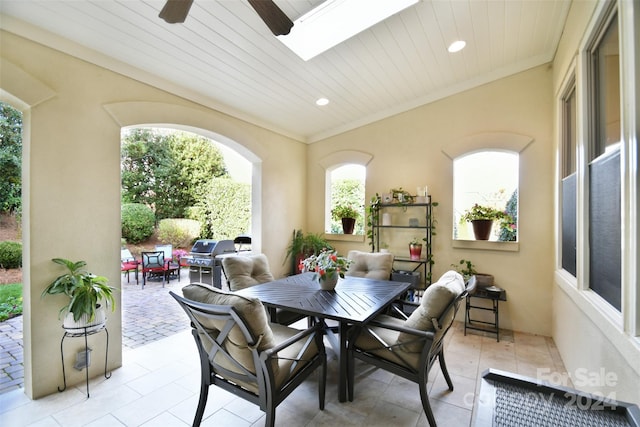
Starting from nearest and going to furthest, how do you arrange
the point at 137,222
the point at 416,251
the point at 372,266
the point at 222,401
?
the point at 222,401 < the point at 372,266 < the point at 416,251 < the point at 137,222

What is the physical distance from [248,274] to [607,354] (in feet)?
9.44

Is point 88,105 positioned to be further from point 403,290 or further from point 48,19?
point 403,290

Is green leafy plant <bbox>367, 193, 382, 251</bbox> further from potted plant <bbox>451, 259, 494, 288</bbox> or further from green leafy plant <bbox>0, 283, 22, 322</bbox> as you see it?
green leafy plant <bbox>0, 283, 22, 322</bbox>

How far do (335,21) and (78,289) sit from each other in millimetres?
2976

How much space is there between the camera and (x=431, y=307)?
1869 millimetres

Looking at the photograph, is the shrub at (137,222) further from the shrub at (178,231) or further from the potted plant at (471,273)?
the potted plant at (471,273)

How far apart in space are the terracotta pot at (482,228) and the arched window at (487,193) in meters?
0.01

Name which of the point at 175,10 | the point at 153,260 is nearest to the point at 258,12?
the point at 175,10

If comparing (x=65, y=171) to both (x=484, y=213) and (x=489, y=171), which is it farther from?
(x=489, y=171)

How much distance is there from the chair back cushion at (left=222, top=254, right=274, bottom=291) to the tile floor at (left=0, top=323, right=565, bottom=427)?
0.84 m

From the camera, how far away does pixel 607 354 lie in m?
1.70

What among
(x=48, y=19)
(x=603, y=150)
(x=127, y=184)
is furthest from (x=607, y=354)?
(x=127, y=184)

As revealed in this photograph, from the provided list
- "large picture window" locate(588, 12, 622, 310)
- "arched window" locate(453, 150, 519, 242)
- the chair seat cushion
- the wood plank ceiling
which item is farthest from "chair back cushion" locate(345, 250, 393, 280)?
the wood plank ceiling

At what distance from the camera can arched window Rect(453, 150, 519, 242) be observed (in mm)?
3695
